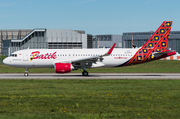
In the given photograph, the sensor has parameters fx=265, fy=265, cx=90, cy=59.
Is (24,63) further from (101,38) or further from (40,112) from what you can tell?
(101,38)

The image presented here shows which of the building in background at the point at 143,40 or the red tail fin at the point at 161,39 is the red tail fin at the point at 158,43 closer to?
the red tail fin at the point at 161,39

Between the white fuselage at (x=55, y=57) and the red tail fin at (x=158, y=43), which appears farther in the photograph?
the red tail fin at (x=158, y=43)

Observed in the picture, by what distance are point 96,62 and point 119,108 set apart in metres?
22.9

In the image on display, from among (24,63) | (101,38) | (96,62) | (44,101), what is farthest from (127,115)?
(101,38)

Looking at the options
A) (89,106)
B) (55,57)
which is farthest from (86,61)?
(89,106)

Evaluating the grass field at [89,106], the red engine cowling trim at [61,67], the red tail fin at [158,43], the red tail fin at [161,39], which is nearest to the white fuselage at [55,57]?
the red tail fin at [158,43]

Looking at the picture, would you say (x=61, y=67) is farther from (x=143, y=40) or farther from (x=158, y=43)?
(x=143, y=40)

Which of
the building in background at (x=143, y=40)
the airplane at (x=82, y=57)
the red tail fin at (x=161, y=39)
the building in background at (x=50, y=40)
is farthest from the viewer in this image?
the building in background at (x=143, y=40)

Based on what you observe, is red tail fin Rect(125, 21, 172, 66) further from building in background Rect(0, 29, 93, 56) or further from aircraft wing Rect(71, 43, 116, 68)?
building in background Rect(0, 29, 93, 56)

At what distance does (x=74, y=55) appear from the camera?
38031mm

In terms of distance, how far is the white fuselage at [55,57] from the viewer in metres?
37.7

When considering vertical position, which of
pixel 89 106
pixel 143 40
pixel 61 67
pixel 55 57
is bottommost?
pixel 89 106

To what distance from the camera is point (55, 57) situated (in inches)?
1485

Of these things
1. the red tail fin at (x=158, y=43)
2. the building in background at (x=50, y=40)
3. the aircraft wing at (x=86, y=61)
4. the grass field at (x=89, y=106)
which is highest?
the building in background at (x=50, y=40)
